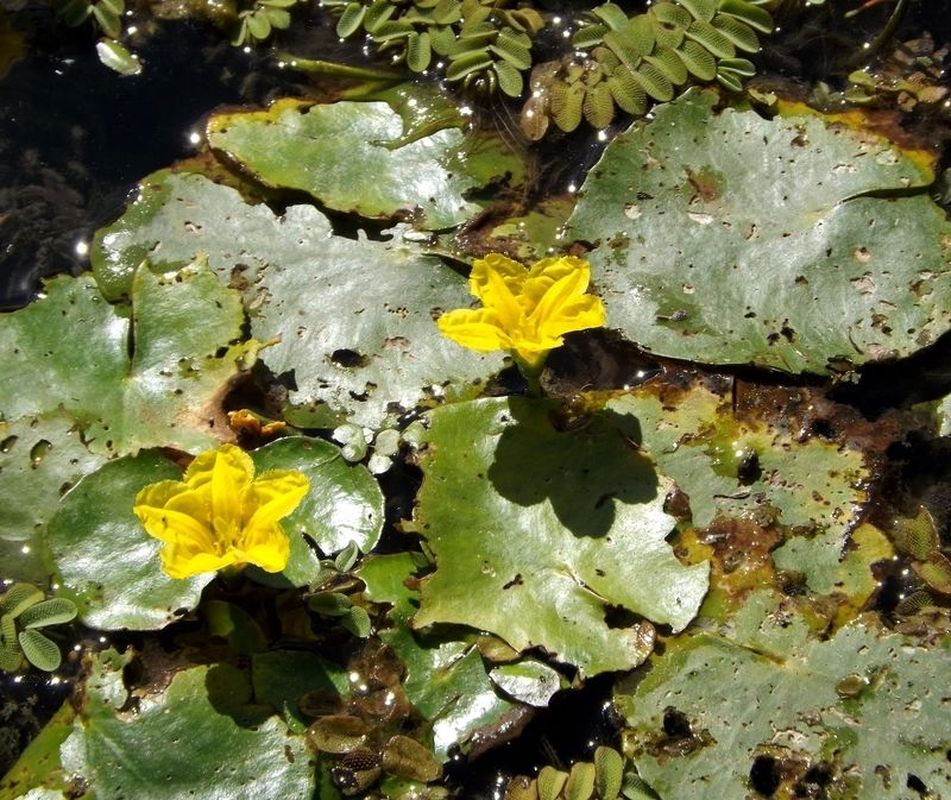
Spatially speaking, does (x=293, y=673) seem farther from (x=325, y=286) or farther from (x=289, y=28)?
(x=289, y=28)

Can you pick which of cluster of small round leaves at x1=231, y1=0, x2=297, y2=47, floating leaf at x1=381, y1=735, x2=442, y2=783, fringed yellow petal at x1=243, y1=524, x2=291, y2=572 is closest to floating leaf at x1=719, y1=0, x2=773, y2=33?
cluster of small round leaves at x1=231, y1=0, x2=297, y2=47

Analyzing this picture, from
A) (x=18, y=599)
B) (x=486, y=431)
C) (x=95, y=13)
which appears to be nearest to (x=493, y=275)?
(x=486, y=431)

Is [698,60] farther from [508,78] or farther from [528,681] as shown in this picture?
[528,681]

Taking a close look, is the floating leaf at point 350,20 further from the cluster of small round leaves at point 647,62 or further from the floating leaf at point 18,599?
the floating leaf at point 18,599

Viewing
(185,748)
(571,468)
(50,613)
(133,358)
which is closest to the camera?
(185,748)

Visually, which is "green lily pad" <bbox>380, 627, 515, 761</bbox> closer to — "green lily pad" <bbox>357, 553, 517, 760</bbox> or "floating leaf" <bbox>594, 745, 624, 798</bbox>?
"green lily pad" <bbox>357, 553, 517, 760</bbox>

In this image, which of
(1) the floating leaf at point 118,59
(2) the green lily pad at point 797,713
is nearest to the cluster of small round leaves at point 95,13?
(1) the floating leaf at point 118,59
